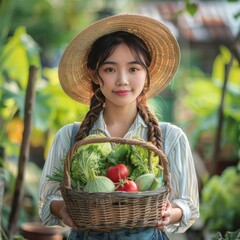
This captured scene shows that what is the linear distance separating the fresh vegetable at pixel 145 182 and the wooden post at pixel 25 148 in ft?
7.27

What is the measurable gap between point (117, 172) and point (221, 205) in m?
3.78

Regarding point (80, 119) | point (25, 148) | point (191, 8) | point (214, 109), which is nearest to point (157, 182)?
point (80, 119)

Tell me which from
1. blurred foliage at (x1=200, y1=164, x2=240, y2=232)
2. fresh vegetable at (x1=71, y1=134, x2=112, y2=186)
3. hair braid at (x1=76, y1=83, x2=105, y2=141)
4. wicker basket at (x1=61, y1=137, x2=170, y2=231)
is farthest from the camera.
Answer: blurred foliage at (x1=200, y1=164, x2=240, y2=232)

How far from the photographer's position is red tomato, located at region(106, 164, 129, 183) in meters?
3.17

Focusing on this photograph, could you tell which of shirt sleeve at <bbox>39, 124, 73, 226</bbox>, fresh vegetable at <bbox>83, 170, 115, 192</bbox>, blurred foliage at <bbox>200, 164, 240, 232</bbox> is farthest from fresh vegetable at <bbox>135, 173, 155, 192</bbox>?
blurred foliage at <bbox>200, 164, 240, 232</bbox>

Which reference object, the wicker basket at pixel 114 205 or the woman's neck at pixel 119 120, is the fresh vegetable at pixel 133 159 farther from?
the woman's neck at pixel 119 120

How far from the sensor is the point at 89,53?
12.1 feet

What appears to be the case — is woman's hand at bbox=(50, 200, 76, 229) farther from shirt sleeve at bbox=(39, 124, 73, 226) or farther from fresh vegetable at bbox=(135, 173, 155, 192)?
fresh vegetable at bbox=(135, 173, 155, 192)

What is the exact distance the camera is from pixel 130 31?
142 inches

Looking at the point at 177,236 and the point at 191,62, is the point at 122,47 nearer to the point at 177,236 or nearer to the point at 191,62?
the point at 177,236

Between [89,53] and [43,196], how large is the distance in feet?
2.38

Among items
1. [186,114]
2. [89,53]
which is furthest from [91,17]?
[89,53]

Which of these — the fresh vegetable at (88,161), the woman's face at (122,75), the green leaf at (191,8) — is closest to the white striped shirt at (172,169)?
the woman's face at (122,75)

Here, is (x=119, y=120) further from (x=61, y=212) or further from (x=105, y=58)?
(x=61, y=212)
